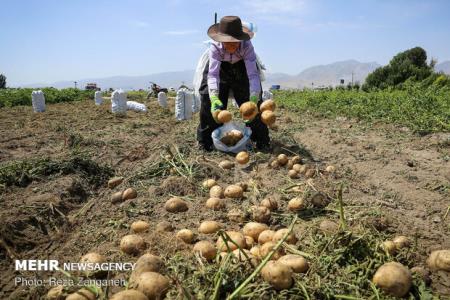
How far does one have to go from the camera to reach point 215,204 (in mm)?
3096

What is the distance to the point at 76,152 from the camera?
5070 mm

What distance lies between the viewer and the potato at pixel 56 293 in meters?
1.95

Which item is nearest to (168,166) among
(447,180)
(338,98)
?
(447,180)

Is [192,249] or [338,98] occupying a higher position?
[338,98]

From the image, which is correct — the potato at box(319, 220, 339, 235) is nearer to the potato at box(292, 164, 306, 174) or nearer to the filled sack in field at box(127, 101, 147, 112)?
the potato at box(292, 164, 306, 174)

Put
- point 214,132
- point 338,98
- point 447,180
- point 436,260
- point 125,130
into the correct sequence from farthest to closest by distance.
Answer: point 338,98, point 125,130, point 214,132, point 447,180, point 436,260

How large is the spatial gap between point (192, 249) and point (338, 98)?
1015 centimetres

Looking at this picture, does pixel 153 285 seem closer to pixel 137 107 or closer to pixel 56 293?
pixel 56 293

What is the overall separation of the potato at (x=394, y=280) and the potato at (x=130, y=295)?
1203 millimetres

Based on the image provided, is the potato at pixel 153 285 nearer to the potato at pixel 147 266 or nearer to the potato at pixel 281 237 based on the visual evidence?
the potato at pixel 147 266

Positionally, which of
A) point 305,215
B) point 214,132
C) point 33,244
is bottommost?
point 33,244

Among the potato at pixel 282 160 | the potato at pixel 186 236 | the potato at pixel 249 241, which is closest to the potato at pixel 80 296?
the potato at pixel 186 236

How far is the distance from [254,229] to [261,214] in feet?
0.71

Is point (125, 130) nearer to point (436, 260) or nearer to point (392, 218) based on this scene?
point (392, 218)
